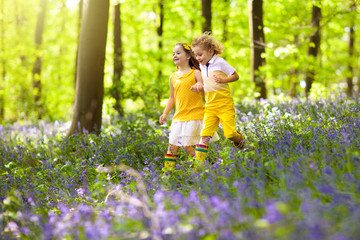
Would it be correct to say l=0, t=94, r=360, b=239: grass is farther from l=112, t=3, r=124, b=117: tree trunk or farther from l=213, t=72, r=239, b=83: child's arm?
l=112, t=3, r=124, b=117: tree trunk

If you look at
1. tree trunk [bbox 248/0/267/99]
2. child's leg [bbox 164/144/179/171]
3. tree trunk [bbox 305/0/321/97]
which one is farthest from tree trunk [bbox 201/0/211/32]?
child's leg [bbox 164/144/179/171]

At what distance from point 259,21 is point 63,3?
12831mm

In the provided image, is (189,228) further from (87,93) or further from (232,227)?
(87,93)

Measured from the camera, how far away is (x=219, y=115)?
420cm

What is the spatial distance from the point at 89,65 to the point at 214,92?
3405 mm

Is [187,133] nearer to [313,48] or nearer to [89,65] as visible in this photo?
[89,65]

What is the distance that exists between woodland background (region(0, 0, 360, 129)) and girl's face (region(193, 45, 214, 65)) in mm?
1864

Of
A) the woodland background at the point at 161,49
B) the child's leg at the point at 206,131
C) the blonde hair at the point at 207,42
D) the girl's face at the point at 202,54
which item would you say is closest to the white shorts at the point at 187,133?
the child's leg at the point at 206,131

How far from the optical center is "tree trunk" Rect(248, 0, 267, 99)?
1015 centimetres

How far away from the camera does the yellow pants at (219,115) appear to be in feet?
13.5

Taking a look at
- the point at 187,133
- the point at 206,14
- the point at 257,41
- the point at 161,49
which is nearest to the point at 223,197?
the point at 187,133

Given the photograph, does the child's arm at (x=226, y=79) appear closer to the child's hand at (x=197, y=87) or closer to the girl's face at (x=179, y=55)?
the child's hand at (x=197, y=87)

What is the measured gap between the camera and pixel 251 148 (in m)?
4.05

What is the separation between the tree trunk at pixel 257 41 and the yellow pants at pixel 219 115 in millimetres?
5976
